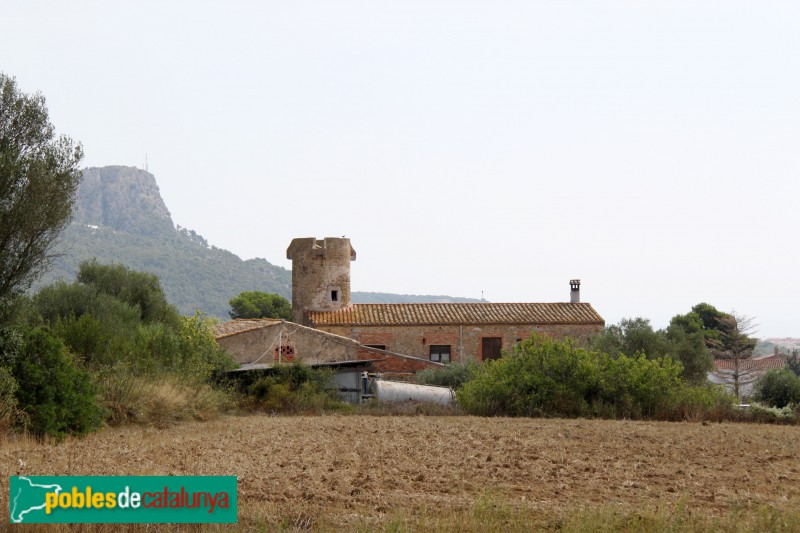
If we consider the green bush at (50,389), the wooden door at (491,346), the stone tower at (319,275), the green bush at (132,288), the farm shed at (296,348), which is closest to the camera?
the green bush at (50,389)

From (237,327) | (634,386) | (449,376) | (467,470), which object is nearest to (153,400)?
(467,470)

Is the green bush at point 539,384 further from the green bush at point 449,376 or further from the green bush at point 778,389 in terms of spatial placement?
the green bush at point 778,389

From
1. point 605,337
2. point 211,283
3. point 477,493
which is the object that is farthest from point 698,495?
point 211,283

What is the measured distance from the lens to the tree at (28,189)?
15445 millimetres

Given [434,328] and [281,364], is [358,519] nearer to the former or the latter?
[281,364]

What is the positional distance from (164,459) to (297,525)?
165 inches

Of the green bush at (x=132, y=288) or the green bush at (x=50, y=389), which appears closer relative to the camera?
the green bush at (x=50, y=389)

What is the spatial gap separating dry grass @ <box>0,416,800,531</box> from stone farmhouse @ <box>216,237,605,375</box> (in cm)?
1961

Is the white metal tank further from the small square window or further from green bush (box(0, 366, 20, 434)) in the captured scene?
the small square window

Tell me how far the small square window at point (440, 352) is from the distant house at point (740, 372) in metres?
11.9

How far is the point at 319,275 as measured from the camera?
41.8m

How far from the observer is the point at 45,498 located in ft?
20.2

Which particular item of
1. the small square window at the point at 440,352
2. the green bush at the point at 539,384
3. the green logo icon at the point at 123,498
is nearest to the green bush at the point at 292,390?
the green bush at the point at 539,384

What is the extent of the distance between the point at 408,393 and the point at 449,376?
480 cm
